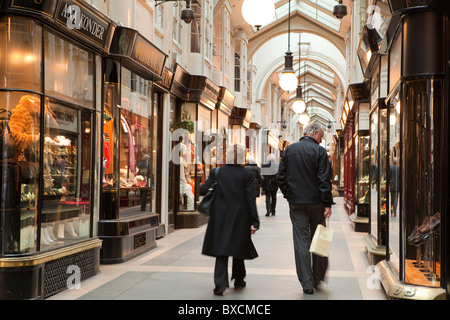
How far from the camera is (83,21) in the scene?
671cm

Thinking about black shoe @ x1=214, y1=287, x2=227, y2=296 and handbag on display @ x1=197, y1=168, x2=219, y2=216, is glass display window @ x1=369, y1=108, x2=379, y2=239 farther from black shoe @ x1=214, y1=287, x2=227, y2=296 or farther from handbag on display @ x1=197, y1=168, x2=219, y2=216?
black shoe @ x1=214, y1=287, x2=227, y2=296

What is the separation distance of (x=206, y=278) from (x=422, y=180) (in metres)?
3.02

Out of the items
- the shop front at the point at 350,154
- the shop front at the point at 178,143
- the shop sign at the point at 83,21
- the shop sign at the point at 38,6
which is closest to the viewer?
the shop sign at the point at 38,6

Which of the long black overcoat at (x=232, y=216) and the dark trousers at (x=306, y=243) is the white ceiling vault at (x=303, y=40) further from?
the dark trousers at (x=306, y=243)

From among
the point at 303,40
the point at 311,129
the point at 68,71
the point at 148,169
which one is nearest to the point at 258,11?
the point at 311,129

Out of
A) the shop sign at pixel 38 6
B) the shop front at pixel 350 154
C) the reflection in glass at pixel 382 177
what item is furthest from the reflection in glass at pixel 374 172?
the shop front at pixel 350 154

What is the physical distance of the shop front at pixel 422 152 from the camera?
4793mm

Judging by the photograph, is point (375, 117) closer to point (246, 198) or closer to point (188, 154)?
point (246, 198)

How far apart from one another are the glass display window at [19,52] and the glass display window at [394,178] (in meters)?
3.59

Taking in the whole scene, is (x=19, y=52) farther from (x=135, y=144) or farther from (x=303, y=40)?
(x=303, y=40)

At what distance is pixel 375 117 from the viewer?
26.3 ft

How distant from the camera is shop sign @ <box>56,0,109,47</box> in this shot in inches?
239

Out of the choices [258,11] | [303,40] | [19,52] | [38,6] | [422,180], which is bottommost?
[422,180]
